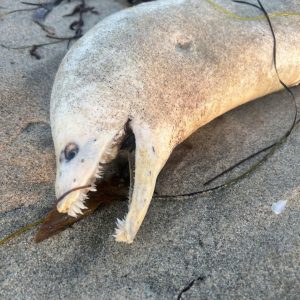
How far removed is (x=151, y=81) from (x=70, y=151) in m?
0.68

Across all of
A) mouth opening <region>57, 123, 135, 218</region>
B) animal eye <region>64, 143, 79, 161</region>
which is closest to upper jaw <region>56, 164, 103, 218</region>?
mouth opening <region>57, 123, 135, 218</region>

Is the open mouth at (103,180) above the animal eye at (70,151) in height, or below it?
below

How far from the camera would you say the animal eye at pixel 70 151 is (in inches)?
89.9

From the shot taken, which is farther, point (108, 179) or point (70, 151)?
point (108, 179)

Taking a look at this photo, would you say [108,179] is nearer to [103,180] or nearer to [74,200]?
[103,180]

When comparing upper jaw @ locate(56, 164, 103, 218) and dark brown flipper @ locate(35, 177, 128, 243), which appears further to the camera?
dark brown flipper @ locate(35, 177, 128, 243)

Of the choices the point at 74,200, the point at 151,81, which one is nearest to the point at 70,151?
the point at 74,200

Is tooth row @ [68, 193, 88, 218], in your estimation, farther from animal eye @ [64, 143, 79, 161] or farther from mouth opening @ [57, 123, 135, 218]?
animal eye @ [64, 143, 79, 161]

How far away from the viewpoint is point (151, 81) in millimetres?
2633

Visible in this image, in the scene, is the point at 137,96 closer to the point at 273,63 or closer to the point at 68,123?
the point at 68,123

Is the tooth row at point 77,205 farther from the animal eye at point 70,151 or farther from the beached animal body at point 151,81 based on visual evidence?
the animal eye at point 70,151

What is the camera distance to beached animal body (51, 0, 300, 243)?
7.59 feet

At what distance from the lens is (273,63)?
322 centimetres

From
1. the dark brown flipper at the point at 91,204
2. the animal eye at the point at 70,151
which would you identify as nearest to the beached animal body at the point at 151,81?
the animal eye at the point at 70,151
